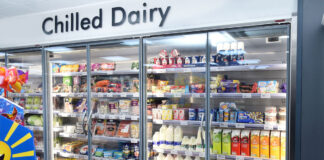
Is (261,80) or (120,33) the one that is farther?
(120,33)

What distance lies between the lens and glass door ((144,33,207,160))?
274cm

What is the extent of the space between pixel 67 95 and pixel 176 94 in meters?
1.61

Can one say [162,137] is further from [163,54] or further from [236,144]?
[163,54]

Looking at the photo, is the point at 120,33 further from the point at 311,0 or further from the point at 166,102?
the point at 311,0

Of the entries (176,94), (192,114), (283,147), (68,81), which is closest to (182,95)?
(176,94)

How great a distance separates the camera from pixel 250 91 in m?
2.55

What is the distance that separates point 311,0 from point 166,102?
6.13ft

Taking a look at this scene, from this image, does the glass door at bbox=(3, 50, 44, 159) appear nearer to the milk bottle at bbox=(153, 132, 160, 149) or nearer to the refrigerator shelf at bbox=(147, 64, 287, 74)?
the milk bottle at bbox=(153, 132, 160, 149)

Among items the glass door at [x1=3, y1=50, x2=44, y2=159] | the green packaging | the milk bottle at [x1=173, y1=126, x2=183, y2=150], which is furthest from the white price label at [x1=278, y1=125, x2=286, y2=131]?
the glass door at [x1=3, y1=50, x2=44, y2=159]

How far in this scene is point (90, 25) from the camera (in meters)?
3.15

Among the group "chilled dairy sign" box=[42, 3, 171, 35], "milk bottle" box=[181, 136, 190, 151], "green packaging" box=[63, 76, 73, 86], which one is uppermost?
"chilled dairy sign" box=[42, 3, 171, 35]

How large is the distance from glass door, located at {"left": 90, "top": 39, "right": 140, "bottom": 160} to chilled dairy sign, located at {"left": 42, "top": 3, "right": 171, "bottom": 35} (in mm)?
304

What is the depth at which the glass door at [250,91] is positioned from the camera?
2.42 metres

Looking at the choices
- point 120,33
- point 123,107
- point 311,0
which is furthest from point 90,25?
point 311,0
